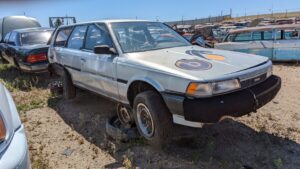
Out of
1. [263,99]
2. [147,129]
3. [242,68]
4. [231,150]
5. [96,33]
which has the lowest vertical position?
[231,150]

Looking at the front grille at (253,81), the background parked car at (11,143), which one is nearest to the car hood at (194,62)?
the front grille at (253,81)

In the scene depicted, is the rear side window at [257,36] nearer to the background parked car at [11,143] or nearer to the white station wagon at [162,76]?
the white station wagon at [162,76]

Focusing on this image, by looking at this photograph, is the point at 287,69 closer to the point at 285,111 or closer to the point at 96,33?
the point at 285,111

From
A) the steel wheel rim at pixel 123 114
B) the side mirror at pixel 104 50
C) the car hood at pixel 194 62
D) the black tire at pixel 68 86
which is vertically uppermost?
the side mirror at pixel 104 50

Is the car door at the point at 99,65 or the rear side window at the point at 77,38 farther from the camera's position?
the rear side window at the point at 77,38

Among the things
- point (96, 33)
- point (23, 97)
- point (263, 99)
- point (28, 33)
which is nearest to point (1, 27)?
point (28, 33)

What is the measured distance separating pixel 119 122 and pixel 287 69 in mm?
6647

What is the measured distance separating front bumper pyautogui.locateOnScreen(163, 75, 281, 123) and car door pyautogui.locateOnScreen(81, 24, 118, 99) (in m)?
Result: 1.17

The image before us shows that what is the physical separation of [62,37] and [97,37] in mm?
1664

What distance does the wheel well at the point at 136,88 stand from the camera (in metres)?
3.59

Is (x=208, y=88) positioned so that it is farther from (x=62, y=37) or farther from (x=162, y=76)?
(x=62, y=37)

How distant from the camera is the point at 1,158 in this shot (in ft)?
6.20

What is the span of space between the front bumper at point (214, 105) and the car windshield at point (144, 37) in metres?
1.17

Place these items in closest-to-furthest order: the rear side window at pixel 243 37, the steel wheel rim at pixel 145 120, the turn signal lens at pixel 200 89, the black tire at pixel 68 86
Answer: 1. the turn signal lens at pixel 200 89
2. the steel wheel rim at pixel 145 120
3. the black tire at pixel 68 86
4. the rear side window at pixel 243 37
